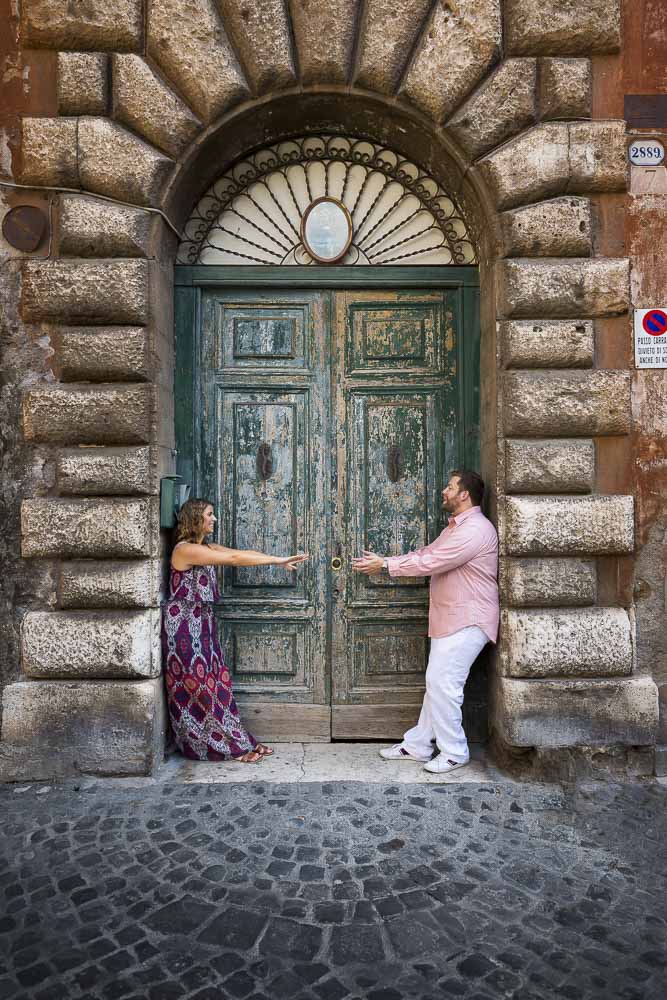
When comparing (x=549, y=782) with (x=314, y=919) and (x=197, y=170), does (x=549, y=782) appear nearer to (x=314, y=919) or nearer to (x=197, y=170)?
(x=314, y=919)

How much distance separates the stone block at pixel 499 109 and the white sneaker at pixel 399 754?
3.44 meters

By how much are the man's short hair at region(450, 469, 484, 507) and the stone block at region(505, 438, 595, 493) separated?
0.25m

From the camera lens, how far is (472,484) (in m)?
4.03

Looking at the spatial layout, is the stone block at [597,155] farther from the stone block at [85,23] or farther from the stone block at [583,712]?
the stone block at [583,712]

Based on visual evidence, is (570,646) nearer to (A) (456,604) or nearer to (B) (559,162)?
(A) (456,604)

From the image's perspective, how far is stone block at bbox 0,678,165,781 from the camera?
381cm

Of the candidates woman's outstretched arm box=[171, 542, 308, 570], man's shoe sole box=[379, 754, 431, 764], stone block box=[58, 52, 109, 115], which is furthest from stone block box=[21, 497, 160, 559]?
stone block box=[58, 52, 109, 115]

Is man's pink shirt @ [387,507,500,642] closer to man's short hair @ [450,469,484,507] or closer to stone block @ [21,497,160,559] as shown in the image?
man's short hair @ [450,469,484,507]

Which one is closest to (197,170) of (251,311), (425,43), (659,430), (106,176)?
(106,176)

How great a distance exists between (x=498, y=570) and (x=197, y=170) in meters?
2.94

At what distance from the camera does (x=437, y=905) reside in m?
2.73

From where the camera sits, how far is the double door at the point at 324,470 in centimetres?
439

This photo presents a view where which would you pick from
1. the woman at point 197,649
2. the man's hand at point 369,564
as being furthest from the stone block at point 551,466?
the woman at point 197,649

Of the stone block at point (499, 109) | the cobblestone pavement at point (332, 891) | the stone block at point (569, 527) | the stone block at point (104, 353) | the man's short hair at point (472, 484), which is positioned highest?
the stone block at point (499, 109)
